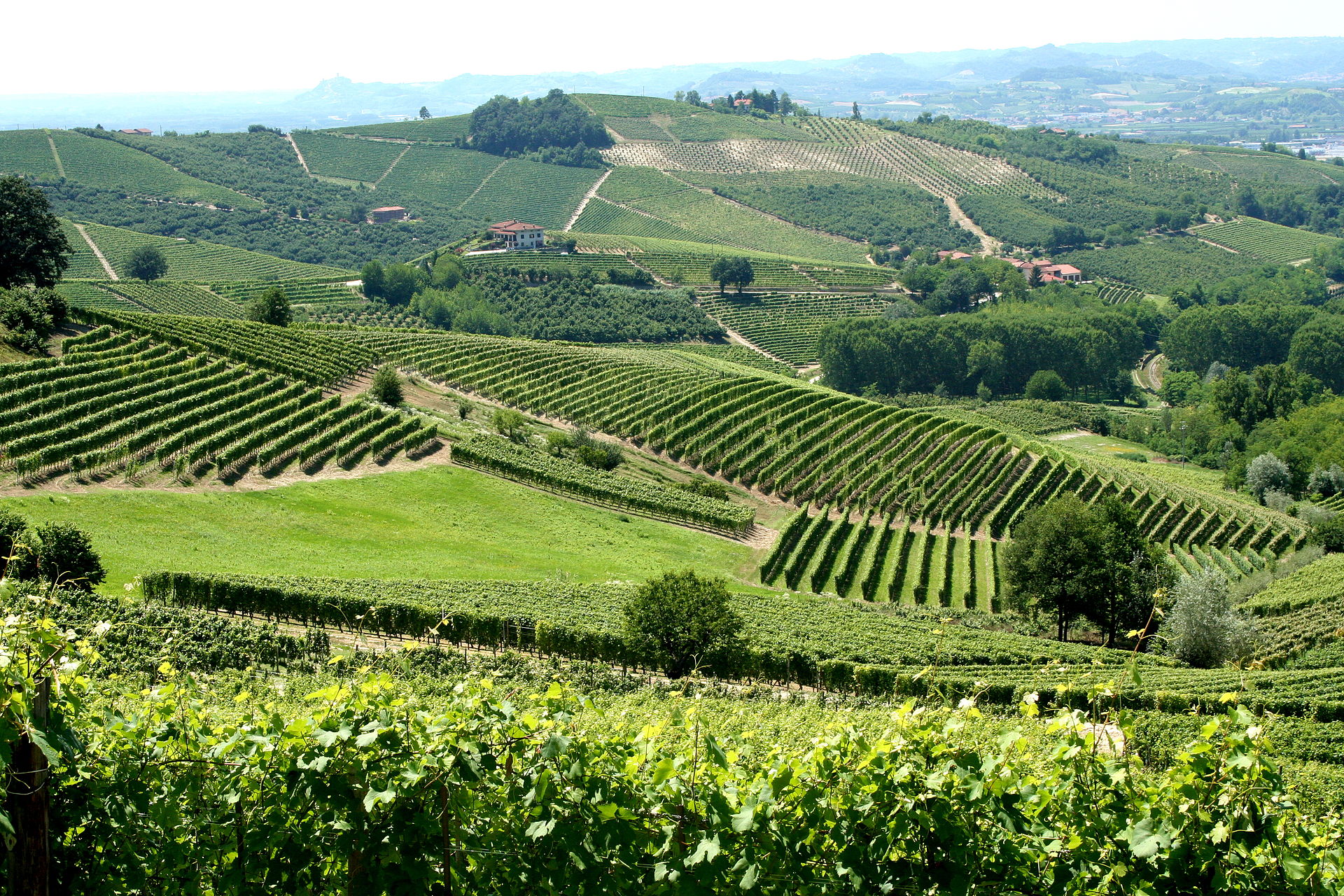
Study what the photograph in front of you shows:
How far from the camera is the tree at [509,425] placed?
186ft

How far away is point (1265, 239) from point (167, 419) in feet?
668

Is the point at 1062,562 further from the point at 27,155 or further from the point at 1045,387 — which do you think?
the point at 27,155

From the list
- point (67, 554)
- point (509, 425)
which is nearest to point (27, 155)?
point (509, 425)

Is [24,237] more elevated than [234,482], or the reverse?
[24,237]

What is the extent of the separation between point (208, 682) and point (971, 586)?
124ft

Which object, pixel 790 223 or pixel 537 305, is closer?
pixel 537 305

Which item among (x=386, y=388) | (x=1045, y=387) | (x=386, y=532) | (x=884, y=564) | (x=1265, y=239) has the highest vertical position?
(x=386, y=388)

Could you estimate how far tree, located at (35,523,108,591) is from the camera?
84.5ft

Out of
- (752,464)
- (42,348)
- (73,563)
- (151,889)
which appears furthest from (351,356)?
(151,889)

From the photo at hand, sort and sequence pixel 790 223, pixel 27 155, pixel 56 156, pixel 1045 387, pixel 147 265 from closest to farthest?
pixel 147 265 → pixel 1045 387 → pixel 27 155 → pixel 56 156 → pixel 790 223

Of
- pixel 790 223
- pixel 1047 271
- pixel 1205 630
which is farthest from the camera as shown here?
pixel 790 223

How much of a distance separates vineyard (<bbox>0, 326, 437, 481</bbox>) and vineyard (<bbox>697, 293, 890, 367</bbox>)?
81401mm

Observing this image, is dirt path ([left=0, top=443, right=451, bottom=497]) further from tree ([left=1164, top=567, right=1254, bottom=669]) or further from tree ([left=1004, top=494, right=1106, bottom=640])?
tree ([left=1164, top=567, right=1254, bottom=669])

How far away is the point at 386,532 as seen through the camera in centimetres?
4088
